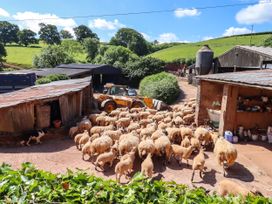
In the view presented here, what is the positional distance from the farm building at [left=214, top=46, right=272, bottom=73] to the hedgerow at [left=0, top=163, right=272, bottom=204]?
70.5ft

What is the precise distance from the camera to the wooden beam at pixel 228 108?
40.2ft

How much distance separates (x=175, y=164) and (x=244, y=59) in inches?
768

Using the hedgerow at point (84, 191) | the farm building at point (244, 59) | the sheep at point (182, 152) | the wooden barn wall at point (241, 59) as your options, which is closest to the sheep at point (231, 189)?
the hedgerow at point (84, 191)

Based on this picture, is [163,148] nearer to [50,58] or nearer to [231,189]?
[231,189]

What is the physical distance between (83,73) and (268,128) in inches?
850

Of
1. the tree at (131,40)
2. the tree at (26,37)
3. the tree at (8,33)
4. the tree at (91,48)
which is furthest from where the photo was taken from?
the tree at (8,33)

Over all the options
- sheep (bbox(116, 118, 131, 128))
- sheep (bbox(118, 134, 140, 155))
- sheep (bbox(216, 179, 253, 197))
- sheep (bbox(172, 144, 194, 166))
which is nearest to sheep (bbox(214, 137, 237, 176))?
sheep (bbox(172, 144, 194, 166))

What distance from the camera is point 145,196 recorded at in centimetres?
393

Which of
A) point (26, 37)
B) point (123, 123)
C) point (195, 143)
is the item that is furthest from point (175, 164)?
point (26, 37)

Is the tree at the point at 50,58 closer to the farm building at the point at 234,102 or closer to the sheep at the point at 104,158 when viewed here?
the farm building at the point at 234,102

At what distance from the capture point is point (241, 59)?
25.8 meters

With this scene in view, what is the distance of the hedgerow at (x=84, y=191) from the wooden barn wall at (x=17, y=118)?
7988 mm

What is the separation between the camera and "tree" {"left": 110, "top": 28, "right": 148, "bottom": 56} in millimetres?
72250

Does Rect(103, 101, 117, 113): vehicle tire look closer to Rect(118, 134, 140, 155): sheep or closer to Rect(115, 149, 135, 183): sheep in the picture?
Rect(118, 134, 140, 155): sheep
